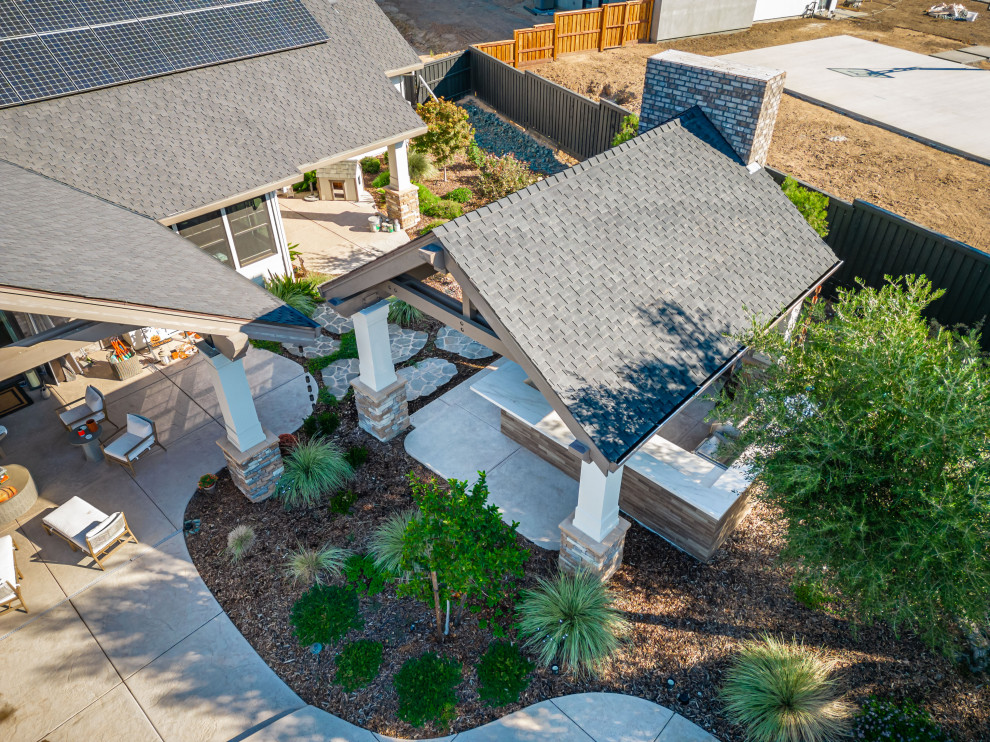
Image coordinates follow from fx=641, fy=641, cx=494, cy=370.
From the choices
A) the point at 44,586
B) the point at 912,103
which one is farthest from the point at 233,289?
the point at 912,103

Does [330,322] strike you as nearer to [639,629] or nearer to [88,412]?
[88,412]

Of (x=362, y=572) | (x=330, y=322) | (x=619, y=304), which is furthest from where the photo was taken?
(x=330, y=322)

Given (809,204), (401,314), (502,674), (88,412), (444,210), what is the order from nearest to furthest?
1. (502,674)
2. (88,412)
3. (809,204)
4. (401,314)
5. (444,210)

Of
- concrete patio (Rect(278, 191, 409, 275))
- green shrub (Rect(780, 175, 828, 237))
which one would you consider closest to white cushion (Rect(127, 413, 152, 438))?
concrete patio (Rect(278, 191, 409, 275))

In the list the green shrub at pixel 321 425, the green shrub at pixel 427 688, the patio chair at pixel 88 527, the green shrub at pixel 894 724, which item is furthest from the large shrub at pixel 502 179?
the green shrub at pixel 894 724

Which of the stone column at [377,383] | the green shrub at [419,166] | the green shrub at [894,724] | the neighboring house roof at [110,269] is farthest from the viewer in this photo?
the green shrub at [419,166]

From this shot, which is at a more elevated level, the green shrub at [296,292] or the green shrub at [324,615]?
the green shrub at [296,292]

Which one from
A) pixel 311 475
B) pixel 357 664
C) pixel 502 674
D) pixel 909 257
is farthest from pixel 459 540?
pixel 909 257

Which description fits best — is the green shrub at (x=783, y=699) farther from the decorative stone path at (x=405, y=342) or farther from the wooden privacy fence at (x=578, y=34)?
the wooden privacy fence at (x=578, y=34)
